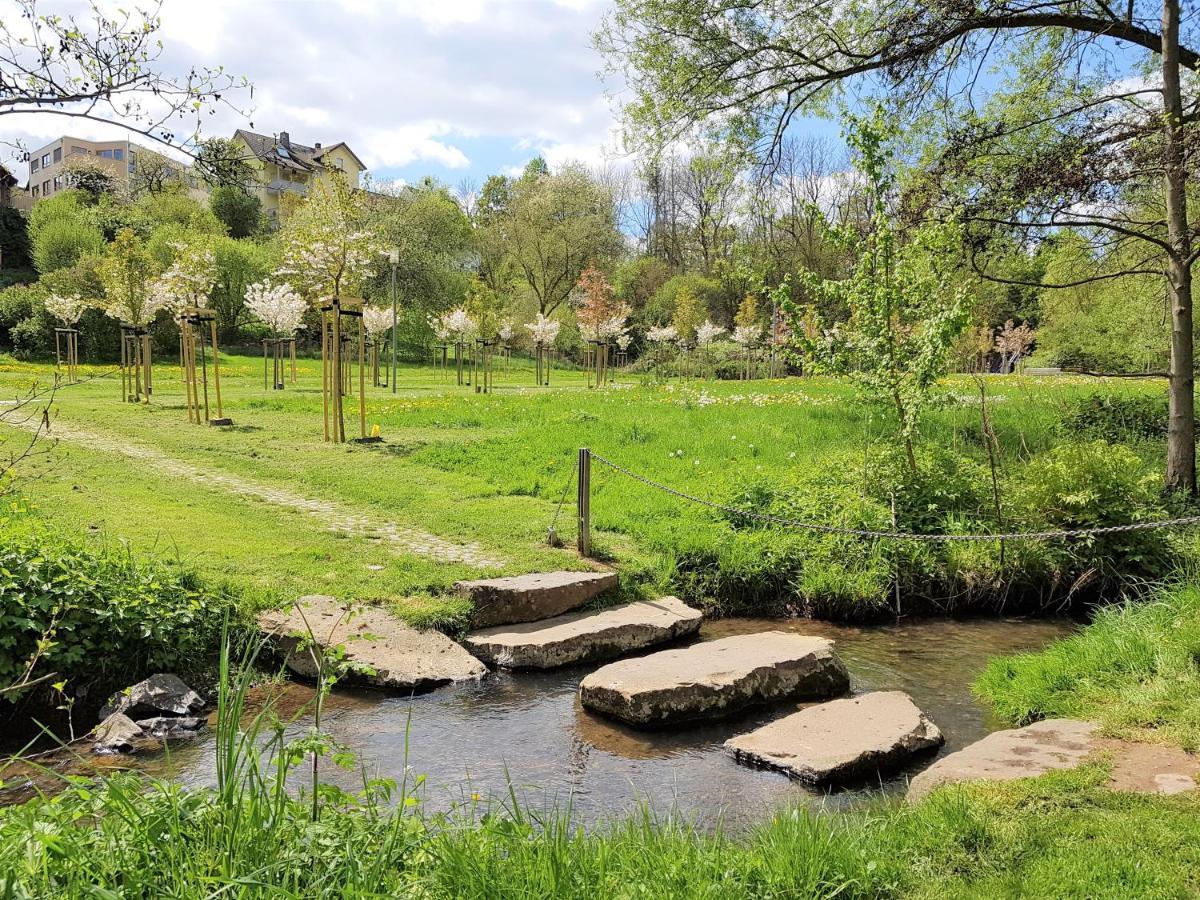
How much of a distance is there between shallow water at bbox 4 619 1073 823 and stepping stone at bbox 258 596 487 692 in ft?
0.48

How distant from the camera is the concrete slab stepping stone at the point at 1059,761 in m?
4.19

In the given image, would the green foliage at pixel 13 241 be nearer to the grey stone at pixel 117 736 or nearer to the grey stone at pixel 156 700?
the grey stone at pixel 156 700

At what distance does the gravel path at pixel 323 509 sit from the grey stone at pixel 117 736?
10.2 feet

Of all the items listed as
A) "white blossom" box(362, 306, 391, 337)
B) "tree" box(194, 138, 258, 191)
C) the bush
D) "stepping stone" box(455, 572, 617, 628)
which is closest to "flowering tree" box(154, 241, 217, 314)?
"white blossom" box(362, 306, 391, 337)

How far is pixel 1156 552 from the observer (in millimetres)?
8852

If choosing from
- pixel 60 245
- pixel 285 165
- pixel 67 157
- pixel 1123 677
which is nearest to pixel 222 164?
pixel 285 165

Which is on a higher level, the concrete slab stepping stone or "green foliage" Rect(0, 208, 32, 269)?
"green foliage" Rect(0, 208, 32, 269)

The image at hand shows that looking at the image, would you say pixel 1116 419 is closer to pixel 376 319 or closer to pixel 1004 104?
pixel 1004 104

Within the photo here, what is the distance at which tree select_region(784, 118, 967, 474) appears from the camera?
31.7ft

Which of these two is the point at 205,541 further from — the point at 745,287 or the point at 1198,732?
the point at 745,287

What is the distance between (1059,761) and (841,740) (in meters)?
1.21

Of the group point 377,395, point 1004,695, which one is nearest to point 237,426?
point 377,395

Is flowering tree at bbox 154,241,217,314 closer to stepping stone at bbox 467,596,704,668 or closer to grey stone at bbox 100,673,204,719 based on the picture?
stepping stone at bbox 467,596,704,668

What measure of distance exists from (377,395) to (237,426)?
8.03m
